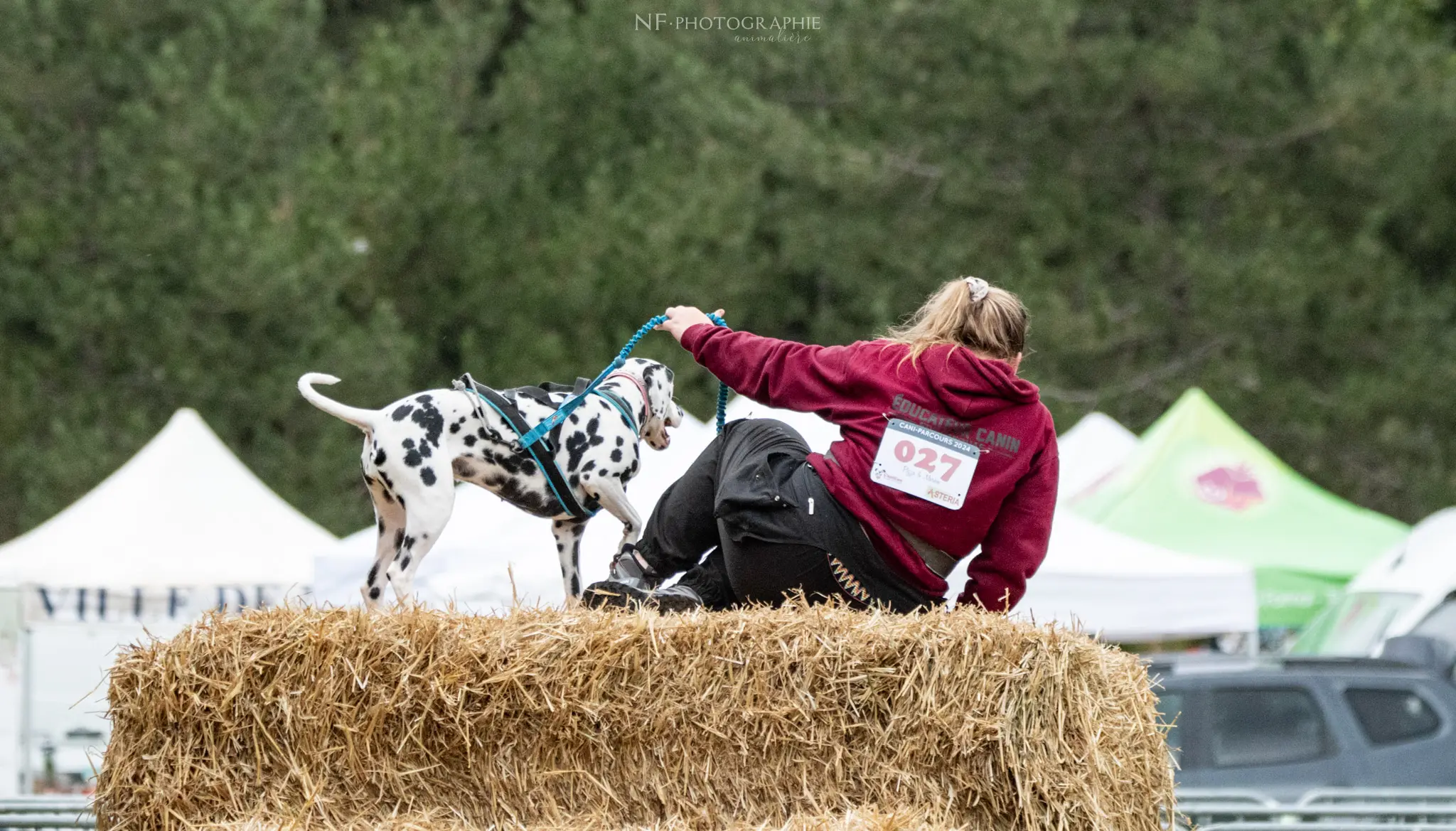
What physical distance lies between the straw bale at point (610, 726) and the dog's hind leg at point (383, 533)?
727 mm

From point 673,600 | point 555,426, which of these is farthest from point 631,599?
point 555,426

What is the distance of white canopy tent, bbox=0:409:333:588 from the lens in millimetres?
10781

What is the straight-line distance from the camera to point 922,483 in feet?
12.2

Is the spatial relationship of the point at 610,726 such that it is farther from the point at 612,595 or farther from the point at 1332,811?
the point at 1332,811

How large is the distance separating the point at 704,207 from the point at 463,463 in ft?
48.8

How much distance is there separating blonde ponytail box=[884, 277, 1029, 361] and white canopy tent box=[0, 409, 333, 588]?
7480 mm

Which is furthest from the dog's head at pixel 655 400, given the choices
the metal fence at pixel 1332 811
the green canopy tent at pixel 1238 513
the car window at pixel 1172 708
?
the green canopy tent at pixel 1238 513

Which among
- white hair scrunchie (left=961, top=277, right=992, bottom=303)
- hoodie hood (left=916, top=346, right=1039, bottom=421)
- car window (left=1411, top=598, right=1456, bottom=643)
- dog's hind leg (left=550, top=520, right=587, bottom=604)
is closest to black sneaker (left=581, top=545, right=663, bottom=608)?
dog's hind leg (left=550, top=520, right=587, bottom=604)

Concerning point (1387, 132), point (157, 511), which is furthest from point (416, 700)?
point (1387, 132)

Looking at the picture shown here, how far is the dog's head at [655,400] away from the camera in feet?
14.0

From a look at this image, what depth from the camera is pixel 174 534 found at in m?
11.2

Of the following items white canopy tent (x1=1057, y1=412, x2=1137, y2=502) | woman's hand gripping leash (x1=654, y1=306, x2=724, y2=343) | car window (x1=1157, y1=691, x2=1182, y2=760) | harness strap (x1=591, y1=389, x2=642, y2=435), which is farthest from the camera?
white canopy tent (x1=1057, y1=412, x2=1137, y2=502)

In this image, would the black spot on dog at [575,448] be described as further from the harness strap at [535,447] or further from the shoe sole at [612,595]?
the shoe sole at [612,595]

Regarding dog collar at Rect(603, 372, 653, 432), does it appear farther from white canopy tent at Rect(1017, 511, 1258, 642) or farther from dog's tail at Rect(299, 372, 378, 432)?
white canopy tent at Rect(1017, 511, 1258, 642)
